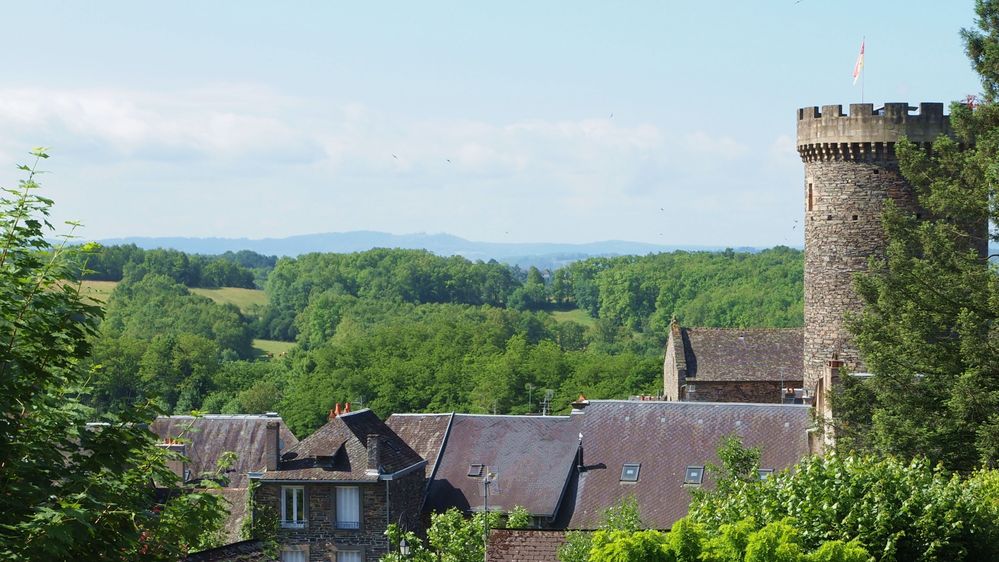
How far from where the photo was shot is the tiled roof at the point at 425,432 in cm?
3806

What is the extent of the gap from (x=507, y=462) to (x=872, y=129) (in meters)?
11.9

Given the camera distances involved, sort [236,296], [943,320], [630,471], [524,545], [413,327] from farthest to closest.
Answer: [236,296], [413,327], [630,471], [943,320], [524,545]

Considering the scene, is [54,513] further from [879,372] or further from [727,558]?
Result: [879,372]

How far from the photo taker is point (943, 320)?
28.2 metres

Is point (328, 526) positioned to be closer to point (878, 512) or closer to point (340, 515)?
point (340, 515)

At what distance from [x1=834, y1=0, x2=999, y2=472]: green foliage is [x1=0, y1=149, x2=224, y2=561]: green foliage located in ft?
51.5

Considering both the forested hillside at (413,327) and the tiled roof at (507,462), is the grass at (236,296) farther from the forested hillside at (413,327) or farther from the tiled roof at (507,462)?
the tiled roof at (507,462)

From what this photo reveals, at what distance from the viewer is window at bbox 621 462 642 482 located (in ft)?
117

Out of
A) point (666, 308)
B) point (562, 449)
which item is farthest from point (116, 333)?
point (562, 449)

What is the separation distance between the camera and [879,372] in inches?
1135

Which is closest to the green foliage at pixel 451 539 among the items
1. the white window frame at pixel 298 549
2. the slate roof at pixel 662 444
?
the white window frame at pixel 298 549

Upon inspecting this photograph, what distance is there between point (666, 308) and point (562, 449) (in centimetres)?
11295

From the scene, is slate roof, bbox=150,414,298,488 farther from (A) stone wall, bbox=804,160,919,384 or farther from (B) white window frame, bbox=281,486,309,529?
(A) stone wall, bbox=804,160,919,384

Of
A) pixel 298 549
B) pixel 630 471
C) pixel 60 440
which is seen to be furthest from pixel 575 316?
pixel 60 440
